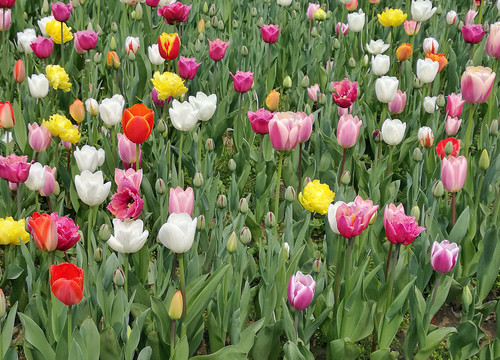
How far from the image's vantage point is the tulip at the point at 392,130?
9.08 ft

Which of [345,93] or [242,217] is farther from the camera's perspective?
[345,93]

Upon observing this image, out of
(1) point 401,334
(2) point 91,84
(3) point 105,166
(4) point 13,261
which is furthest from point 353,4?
(4) point 13,261

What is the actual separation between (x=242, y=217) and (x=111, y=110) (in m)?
0.82

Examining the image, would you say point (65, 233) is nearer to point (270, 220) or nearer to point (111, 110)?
point (270, 220)

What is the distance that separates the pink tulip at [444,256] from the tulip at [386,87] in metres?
1.18

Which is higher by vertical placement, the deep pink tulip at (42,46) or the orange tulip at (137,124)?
the orange tulip at (137,124)

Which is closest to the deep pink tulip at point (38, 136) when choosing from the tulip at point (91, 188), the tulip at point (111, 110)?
the tulip at point (111, 110)

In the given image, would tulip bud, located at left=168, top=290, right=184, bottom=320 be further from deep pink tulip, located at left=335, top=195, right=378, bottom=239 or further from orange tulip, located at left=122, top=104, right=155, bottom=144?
orange tulip, located at left=122, top=104, right=155, bottom=144

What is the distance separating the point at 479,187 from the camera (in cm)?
270

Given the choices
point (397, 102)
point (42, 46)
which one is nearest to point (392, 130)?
point (397, 102)

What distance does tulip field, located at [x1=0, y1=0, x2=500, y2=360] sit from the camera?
6.36 ft

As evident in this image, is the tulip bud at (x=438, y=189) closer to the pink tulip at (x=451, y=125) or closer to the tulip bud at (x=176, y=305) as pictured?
the pink tulip at (x=451, y=125)

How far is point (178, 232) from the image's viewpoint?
5.94 feet

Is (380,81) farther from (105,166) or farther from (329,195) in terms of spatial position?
(105,166)
